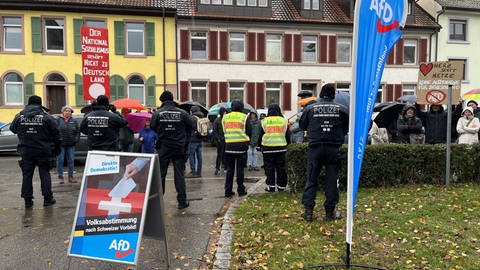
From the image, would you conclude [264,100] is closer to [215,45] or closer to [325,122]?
[215,45]

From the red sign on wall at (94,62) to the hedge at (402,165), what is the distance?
578 centimetres

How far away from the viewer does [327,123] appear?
19.1 feet

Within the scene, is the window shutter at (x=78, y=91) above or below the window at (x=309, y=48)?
below

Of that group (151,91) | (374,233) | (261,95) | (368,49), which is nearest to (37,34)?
(151,91)

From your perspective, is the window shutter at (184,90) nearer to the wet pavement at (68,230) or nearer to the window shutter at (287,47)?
the window shutter at (287,47)

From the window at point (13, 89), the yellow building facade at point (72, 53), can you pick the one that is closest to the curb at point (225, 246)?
the yellow building facade at point (72, 53)

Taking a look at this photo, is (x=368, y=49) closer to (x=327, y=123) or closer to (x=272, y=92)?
(x=327, y=123)

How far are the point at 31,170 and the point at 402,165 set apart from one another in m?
6.88

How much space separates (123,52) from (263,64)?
8837mm

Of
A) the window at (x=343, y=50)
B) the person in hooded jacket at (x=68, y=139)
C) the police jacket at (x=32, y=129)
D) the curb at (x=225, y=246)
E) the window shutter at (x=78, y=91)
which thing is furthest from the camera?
the window at (x=343, y=50)

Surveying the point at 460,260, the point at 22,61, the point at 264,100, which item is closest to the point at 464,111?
the point at 460,260

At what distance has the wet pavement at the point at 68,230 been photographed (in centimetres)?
477

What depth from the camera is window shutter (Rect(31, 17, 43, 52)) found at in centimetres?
2447

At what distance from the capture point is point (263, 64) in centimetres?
2786
